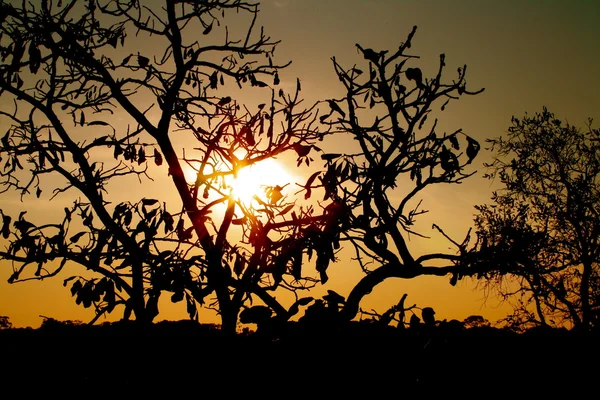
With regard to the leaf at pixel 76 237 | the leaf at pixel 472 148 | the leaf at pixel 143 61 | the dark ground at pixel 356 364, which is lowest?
the dark ground at pixel 356 364

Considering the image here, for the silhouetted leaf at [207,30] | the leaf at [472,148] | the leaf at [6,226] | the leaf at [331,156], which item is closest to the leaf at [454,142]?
the leaf at [472,148]

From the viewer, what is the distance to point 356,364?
4340 mm

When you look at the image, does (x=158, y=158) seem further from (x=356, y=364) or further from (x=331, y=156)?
(x=356, y=364)

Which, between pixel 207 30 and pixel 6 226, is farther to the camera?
pixel 207 30

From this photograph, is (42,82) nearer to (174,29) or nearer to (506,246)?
(174,29)

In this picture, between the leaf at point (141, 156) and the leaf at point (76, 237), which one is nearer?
the leaf at point (76, 237)

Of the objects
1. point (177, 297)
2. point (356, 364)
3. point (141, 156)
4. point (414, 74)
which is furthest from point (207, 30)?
point (356, 364)

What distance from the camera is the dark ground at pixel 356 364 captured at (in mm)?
4359

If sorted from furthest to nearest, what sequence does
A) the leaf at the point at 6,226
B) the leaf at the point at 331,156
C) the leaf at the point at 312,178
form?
1. the leaf at the point at 6,226
2. the leaf at the point at 331,156
3. the leaf at the point at 312,178

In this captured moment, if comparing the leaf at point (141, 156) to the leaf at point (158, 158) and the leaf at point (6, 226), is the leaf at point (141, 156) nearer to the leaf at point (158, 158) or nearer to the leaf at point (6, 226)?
the leaf at point (158, 158)

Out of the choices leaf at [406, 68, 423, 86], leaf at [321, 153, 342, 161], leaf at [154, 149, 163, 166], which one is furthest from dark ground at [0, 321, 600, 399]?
leaf at [154, 149, 163, 166]

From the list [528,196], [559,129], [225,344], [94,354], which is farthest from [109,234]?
[559,129]

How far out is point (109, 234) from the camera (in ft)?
24.1

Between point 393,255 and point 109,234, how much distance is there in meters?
4.54
